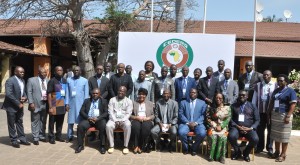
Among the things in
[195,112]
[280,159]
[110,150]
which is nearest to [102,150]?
[110,150]

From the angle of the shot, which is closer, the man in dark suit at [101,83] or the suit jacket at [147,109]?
the suit jacket at [147,109]

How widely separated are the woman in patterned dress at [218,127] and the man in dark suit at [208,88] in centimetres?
42

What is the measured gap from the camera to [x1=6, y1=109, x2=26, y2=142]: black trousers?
21.7 feet

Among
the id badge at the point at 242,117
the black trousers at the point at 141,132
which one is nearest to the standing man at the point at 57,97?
the black trousers at the point at 141,132

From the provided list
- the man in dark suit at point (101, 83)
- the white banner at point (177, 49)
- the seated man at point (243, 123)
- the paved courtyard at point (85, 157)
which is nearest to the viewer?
the paved courtyard at point (85, 157)

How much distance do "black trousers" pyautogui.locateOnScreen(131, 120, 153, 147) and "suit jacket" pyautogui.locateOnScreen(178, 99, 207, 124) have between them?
696 millimetres

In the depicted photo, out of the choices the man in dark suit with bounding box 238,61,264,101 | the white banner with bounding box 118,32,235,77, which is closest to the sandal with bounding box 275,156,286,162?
the man in dark suit with bounding box 238,61,264,101

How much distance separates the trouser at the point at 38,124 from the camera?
6.89 metres

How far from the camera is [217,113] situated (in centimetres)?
646

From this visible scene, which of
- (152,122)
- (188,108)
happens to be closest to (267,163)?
(188,108)

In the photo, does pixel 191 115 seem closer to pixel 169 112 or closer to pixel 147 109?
pixel 169 112

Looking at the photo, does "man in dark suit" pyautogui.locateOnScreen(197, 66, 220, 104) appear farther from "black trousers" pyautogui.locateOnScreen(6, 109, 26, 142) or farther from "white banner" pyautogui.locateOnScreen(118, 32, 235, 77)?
"black trousers" pyautogui.locateOnScreen(6, 109, 26, 142)

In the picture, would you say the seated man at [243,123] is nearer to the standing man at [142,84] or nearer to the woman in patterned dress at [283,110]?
the woman in patterned dress at [283,110]

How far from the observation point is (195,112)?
677 centimetres
